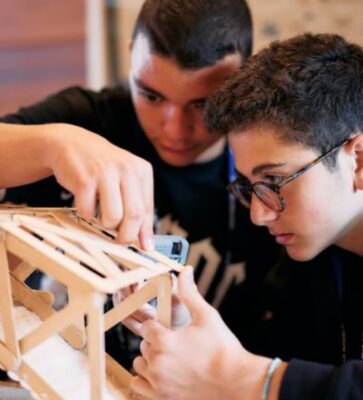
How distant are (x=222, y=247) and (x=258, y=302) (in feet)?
0.53

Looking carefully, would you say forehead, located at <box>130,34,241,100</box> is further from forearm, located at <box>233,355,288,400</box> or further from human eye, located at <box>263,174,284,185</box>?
forearm, located at <box>233,355,288,400</box>

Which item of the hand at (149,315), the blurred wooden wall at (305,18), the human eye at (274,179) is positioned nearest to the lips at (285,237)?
the human eye at (274,179)


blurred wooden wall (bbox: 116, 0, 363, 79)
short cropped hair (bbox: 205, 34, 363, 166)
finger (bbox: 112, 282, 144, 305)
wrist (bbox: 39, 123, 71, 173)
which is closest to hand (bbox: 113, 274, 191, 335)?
finger (bbox: 112, 282, 144, 305)

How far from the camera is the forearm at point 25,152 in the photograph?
0.88 m

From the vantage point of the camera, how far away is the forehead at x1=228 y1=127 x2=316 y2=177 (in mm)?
910

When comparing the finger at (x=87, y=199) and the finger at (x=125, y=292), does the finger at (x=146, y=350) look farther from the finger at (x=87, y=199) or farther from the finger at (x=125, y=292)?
the finger at (x=87, y=199)

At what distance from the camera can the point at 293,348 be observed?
113 cm

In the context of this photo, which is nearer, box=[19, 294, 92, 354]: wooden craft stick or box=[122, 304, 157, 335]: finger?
box=[19, 294, 92, 354]: wooden craft stick

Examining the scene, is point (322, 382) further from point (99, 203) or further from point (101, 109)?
point (101, 109)

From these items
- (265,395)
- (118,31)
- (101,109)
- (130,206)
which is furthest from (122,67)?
(265,395)

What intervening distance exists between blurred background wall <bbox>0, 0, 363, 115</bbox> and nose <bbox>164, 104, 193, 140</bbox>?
54.3 inches

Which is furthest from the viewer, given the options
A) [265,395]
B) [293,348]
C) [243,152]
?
[293,348]

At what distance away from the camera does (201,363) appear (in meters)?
0.72

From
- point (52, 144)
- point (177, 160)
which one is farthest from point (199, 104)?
point (52, 144)
